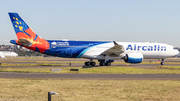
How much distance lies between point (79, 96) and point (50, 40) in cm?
3170

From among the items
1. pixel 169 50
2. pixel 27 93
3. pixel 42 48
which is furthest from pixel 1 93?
pixel 169 50

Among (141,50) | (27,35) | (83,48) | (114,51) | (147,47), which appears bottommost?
(114,51)

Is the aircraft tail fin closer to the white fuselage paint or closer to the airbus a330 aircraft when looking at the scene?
the airbus a330 aircraft

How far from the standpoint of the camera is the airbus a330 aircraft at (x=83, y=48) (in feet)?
140

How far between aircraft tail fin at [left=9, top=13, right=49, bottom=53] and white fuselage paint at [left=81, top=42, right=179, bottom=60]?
8304 mm

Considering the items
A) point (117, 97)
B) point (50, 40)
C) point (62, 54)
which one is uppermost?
point (50, 40)

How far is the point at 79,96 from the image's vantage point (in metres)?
14.1

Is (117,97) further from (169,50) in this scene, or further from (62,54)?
(169,50)

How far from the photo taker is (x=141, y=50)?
4759cm

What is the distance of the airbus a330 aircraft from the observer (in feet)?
140

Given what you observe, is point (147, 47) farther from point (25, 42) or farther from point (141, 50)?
point (25, 42)

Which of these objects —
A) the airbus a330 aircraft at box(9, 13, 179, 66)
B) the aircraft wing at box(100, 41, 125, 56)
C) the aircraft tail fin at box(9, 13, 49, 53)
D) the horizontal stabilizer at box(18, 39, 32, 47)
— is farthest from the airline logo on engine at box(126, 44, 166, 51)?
the horizontal stabilizer at box(18, 39, 32, 47)

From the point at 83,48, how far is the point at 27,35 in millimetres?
11035

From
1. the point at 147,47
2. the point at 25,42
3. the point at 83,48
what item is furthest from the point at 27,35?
the point at 147,47
